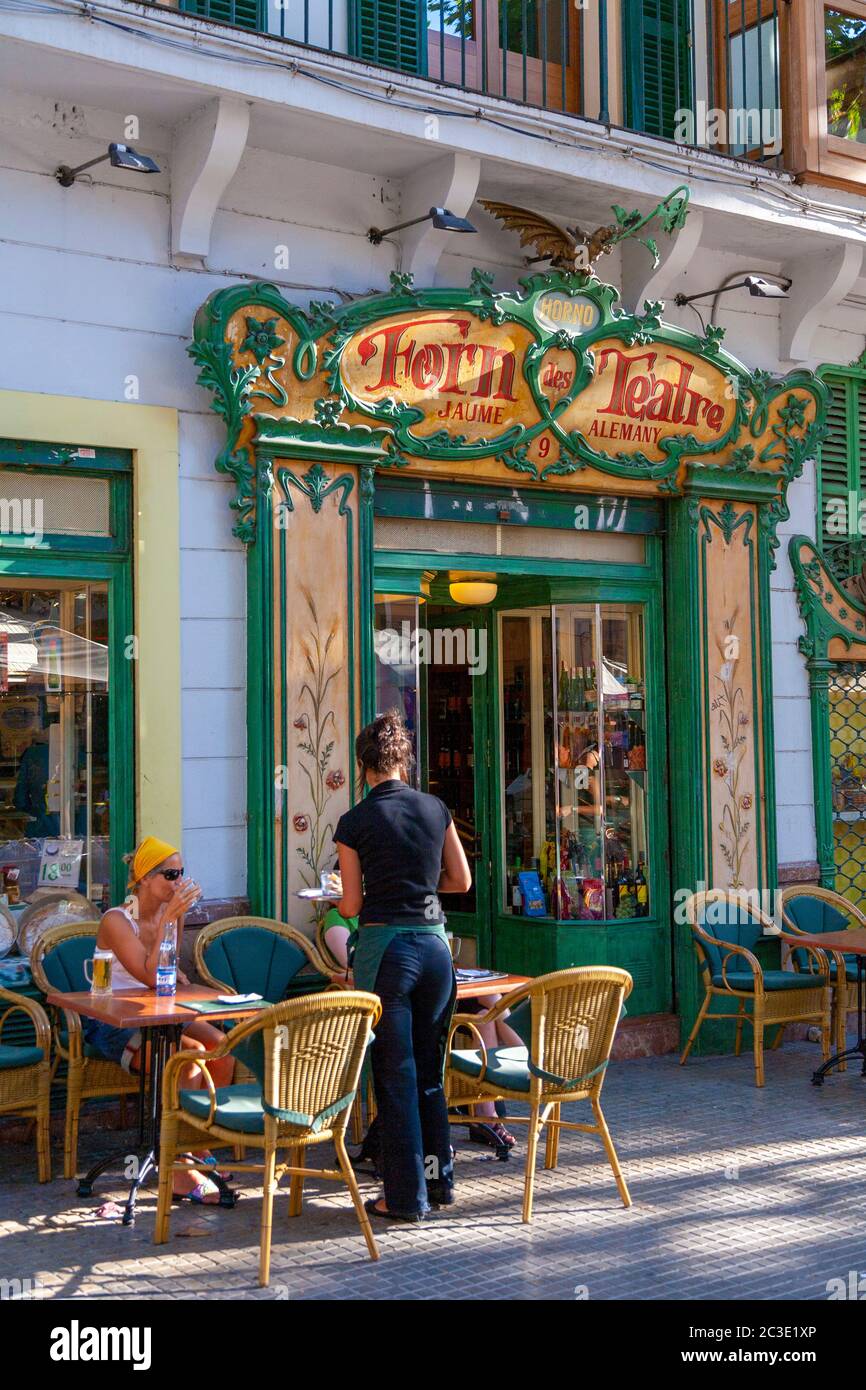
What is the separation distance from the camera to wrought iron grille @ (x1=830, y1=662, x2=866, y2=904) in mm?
10414

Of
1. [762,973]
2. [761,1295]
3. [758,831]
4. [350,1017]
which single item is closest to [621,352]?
[758,831]

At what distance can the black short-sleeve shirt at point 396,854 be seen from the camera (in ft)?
18.8

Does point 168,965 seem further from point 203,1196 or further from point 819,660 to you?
point 819,660

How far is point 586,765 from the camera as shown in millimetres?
9352

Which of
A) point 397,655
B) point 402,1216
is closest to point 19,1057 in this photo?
point 402,1216

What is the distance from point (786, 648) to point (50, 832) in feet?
16.9

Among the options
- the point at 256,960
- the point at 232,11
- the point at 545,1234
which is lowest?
the point at 545,1234

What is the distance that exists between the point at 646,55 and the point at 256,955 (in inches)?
239

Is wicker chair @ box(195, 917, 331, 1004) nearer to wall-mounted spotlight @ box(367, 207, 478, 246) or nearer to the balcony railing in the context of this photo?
wall-mounted spotlight @ box(367, 207, 478, 246)

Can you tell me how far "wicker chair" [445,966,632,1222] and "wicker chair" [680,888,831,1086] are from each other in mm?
2572

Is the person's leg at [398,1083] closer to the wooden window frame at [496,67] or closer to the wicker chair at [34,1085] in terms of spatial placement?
the wicker chair at [34,1085]

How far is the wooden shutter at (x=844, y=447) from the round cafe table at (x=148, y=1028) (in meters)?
6.24

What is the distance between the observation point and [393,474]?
8.34m

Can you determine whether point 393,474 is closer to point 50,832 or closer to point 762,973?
point 50,832
